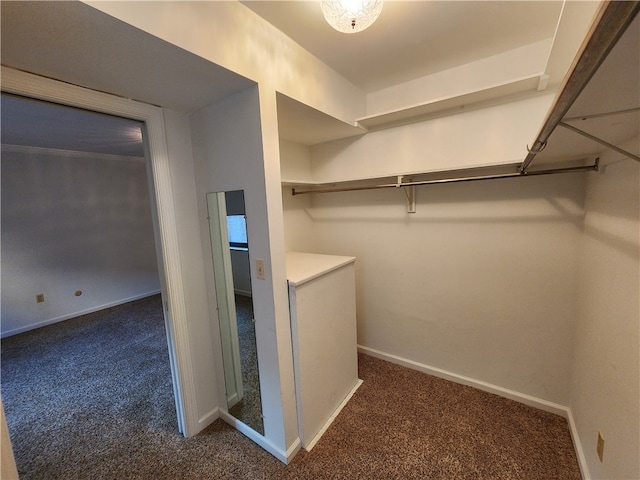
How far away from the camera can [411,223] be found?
2.24 m

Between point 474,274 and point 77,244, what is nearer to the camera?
point 474,274

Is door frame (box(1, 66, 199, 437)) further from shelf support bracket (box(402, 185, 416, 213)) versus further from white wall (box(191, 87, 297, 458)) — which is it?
shelf support bracket (box(402, 185, 416, 213))

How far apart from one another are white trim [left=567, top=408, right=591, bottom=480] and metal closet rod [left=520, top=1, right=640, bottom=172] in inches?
75.3

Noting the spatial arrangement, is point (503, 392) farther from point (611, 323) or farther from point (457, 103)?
point (457, 103)

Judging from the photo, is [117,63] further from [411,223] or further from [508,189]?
[508,189]

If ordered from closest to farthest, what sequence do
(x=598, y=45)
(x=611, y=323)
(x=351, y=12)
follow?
(x=598, y=45) < (x=351, y=12) < (x=611, y=323)

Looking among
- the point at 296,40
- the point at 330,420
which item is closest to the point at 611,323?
the point at 330,420

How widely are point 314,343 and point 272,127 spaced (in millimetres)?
1344

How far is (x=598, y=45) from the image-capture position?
44 cm

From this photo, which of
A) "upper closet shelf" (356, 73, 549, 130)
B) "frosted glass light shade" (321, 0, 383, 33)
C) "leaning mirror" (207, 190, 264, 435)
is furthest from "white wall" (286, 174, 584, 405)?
"frosted glass light shade" (321, 0, 383, 33)

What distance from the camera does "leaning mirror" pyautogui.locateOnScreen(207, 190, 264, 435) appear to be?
1595mm

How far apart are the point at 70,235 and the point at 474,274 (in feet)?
17.4

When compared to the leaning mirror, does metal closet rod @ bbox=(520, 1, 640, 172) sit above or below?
above

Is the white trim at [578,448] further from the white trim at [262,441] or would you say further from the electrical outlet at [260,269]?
the electrical outlet at [260,269]
